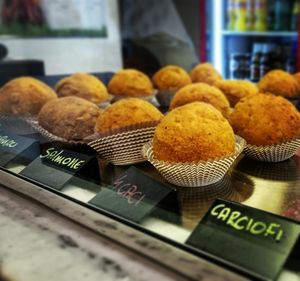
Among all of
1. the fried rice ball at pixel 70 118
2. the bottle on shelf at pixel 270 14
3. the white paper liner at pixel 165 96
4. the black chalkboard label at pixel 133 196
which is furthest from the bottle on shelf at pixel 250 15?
the black chalkboard label at pixel 133 196

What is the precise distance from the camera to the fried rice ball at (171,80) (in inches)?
67.2

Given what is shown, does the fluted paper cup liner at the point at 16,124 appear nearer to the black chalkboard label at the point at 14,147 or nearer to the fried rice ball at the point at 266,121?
the black chalkboard label at the point at 14,147

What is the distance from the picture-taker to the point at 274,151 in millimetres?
903

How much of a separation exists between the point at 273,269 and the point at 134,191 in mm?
271

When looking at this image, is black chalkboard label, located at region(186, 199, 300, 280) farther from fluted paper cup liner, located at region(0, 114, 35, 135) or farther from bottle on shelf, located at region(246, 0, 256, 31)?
bottle on shelf, located at region(246, 0, 256, 31)

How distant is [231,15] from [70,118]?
248 centimetres

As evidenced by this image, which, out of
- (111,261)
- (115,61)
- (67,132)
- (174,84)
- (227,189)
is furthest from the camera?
(115,61)

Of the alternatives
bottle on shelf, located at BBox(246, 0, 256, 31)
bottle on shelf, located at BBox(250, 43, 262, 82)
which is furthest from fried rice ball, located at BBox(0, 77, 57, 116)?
bottle on shelf, located at BBox(246, 0, 256, 31)

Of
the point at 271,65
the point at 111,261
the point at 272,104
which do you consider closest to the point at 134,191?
the point at 111,261

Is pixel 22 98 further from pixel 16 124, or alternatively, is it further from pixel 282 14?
pixel 282 14

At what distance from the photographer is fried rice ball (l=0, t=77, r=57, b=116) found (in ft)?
4.34

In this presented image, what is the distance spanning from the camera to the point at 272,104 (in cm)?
93

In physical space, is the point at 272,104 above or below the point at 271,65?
above

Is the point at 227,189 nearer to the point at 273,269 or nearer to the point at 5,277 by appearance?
the point at 273,269
